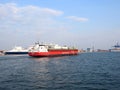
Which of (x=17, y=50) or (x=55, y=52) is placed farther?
(x=17, y=50)

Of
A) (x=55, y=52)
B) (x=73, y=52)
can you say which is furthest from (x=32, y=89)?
(x=73, y=52)

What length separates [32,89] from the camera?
27.9 metres

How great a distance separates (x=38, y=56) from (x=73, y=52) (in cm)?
4725

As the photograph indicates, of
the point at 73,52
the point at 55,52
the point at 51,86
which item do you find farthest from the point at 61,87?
the point at 73,52

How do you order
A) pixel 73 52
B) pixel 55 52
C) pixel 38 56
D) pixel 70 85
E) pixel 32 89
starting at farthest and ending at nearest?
pixel 73 52 → pixel 55 52 → pixel 38 56 → pixel 70 85 → pixel 32 89

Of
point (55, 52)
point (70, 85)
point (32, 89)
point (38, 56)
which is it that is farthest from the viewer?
point (55, 52)

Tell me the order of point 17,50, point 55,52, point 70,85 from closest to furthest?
point 70,85
point 55,52
point 17,50

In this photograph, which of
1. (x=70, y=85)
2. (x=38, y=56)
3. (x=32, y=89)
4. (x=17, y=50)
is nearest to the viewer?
(x=32, y=89)

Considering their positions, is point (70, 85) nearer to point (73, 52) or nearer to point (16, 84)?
point (16, 84)

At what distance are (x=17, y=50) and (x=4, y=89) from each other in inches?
6826

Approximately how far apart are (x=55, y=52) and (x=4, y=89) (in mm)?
93965

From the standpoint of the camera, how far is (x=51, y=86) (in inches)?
1165

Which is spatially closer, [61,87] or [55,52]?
[61,87]

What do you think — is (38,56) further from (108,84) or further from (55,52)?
(108,84)
